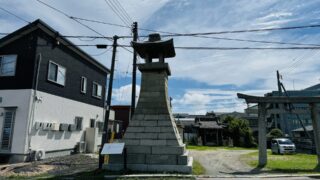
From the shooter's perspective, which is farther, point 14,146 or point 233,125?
point 233,125

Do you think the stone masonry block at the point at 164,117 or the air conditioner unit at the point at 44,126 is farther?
the air conditioner unit at the point at 44,126

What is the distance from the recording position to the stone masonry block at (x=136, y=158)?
1129cm

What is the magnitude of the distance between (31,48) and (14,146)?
520cm

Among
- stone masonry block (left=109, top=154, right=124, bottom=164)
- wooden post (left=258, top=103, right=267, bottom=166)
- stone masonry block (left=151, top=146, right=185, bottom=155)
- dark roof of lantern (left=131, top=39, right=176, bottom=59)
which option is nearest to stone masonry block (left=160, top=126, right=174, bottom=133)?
stone masonry block (left=151, top=146, right=185, bottom=155)

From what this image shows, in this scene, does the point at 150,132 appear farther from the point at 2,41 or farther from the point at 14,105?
the point at 2,41

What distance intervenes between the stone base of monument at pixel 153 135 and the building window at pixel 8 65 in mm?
7519

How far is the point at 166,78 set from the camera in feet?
42.0

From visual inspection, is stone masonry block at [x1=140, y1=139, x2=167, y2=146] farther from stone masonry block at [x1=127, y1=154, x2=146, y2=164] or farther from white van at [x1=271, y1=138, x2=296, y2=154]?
white van at [x1=271, y1=138, x2=296, y2=154]

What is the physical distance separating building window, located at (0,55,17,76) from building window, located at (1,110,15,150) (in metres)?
2.21

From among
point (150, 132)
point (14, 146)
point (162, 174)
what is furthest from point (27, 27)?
point (162, 174)

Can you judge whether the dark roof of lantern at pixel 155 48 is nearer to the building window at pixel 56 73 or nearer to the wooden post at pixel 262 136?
the wooden post at pixel 262 136

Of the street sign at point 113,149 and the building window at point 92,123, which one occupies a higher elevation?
the building window at point 92,123

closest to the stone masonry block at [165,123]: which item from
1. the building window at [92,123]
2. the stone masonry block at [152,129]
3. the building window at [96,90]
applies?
the stone masonry block at [152,129]

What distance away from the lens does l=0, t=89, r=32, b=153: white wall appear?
1388 centimetres
